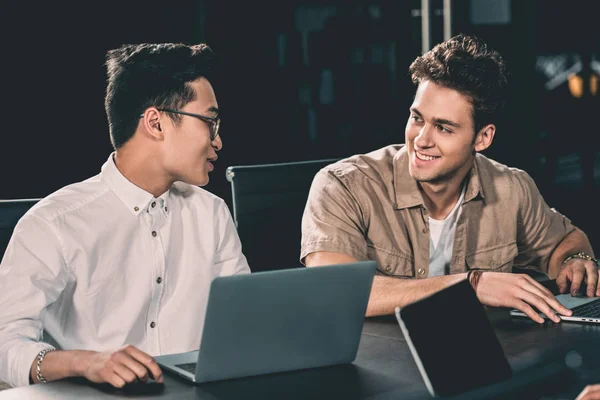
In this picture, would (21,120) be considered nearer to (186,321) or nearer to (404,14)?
(186,321)

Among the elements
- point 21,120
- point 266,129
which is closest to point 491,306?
point 21,120

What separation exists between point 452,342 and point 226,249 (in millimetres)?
901

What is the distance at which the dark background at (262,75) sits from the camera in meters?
3.44

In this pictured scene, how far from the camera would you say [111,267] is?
1977mm

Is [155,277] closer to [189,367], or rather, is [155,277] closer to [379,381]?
[189,367]

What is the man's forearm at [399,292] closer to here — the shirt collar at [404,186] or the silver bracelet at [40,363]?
the shirt collar at [404,186]

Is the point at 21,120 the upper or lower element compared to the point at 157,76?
lower

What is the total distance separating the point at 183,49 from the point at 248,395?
0.96 m

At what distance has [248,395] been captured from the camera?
1458 mm

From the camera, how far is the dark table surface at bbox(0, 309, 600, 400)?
1461 millimetres

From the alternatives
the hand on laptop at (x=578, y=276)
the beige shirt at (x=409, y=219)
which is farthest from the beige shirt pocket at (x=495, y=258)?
the hand on laptop at (x=578, y=276)

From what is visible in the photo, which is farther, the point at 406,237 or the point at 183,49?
the point at 406,237

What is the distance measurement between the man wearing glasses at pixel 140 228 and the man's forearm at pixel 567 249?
3.37 feet

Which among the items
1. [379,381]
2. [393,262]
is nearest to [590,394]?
[379,381]
